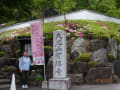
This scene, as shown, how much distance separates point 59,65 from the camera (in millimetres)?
8758

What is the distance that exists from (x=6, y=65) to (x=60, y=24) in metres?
5.89

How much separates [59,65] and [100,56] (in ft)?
10.6

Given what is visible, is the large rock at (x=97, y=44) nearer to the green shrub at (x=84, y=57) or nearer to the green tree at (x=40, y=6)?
the green shrub at (x=84, y=57)

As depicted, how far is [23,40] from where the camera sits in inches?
510

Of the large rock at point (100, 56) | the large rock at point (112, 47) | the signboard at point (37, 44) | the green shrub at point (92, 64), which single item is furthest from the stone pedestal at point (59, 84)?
the large rock at point (112, 47)

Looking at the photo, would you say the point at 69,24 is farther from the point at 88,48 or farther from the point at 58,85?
the point at 58,85

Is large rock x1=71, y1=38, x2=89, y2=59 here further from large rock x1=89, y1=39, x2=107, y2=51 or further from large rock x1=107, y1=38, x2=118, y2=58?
large rock x1=107, y1=38, x2=118, y2=58

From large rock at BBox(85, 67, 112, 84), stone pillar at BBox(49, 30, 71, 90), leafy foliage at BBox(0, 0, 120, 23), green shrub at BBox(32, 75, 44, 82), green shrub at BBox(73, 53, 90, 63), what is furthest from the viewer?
leafy foliage at BBox(0, 0, 120, 23)

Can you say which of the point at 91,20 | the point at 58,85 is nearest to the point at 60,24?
the point at 91,20


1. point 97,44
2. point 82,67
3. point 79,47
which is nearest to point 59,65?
point 82,67

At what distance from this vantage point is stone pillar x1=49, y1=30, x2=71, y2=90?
8.39 m

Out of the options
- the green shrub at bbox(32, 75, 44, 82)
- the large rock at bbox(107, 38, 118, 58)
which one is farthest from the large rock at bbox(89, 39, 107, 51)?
the green shrub at bbox(32, 75, 44, 82)

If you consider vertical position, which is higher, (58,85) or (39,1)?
(39,1)

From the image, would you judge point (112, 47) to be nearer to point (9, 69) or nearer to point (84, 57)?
point (84, 57)
